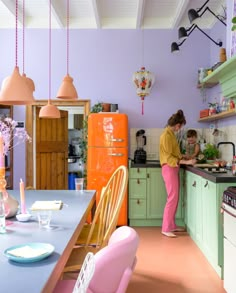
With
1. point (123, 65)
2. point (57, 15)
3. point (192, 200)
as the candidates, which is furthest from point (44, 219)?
point (123, 65)

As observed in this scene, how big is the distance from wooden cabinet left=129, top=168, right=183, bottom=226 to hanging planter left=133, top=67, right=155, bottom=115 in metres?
1.20

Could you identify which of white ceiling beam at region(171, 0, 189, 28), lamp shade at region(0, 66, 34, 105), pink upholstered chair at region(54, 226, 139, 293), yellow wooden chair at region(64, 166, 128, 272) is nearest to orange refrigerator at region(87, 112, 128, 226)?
white ceiling beam at region(171, 0, 189, 28)

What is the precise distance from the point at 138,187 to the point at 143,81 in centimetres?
156

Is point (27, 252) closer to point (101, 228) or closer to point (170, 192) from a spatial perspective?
point (101, 228)

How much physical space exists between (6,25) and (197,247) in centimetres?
425

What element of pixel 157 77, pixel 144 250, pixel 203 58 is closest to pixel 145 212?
pixel 144 250

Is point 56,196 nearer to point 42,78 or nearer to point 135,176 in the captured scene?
point 135,176

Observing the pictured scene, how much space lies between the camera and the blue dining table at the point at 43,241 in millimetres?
1110

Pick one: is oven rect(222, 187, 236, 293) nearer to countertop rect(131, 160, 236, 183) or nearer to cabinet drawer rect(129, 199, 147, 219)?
countertop rect(131, 160, 236, 183)

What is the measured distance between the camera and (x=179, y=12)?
15.3 feet

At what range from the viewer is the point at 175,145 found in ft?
14.4

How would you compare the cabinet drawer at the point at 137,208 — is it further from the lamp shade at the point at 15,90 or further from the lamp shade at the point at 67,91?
the lamp shade at the point at 15,90

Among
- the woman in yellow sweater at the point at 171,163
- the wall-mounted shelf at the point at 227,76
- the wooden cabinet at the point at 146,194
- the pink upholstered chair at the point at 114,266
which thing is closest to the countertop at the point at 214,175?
the woman in yellow sweater at the point at 171,163

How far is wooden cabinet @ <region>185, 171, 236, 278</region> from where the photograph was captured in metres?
3.07
